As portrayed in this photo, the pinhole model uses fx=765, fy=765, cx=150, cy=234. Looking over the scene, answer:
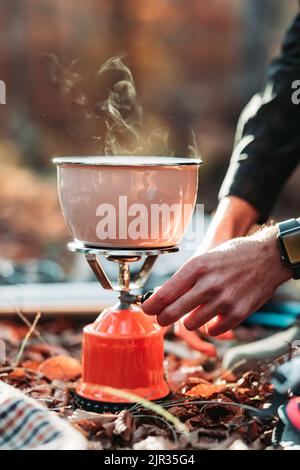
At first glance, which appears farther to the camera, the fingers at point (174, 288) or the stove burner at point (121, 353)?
the stove burner at point (121, 353)

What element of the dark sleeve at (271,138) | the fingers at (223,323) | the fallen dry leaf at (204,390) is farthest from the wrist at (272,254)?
the dark sleeve at (271,138)

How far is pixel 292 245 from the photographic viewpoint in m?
1.53

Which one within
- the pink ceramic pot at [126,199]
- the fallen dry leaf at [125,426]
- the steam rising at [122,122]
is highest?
the steam rising at [122,122]

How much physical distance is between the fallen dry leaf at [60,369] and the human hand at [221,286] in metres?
0.57

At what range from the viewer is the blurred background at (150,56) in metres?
7.57

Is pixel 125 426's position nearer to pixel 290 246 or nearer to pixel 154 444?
pixel 154 444

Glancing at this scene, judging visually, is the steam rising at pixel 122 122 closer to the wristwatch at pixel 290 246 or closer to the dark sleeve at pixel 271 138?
the dark sleeve at pixel 271 138

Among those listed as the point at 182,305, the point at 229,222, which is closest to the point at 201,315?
the point at 182,305

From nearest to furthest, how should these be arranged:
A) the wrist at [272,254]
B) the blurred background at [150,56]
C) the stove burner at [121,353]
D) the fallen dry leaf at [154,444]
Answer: the fallen dry leaf at [154,444] → the wrist at [272,254] → the stove burner at [121,353] → the blurred background at [150,56]

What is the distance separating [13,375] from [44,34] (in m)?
6.22

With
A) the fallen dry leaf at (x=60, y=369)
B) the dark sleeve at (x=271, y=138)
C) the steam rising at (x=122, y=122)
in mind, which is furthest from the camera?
the dark sleeve at (x=271, y=138)

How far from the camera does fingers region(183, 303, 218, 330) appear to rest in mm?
1483

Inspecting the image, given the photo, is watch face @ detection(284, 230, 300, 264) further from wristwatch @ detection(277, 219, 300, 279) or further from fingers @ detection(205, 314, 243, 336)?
fingers @ detection(205, 314, 243, 336)

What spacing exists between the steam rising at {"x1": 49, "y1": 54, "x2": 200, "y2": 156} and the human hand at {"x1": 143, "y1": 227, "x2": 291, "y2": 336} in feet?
1.56
